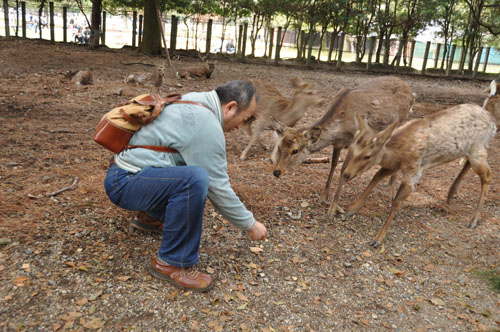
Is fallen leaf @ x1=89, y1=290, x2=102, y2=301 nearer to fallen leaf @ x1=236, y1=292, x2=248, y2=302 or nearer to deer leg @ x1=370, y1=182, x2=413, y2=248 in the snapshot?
fallen leaf @ x1=236, y1=292, x2=248, y2=302

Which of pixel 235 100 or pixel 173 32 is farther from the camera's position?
pixel 173 32

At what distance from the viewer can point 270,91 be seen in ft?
24.8

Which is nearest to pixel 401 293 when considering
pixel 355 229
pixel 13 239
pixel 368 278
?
pixel 368 278

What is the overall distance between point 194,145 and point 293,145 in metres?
2.22

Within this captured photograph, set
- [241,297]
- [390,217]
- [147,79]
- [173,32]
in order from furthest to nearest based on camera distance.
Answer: [173,32]
[147,79]
[390,217]
[241,297]

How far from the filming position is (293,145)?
4.93 meters

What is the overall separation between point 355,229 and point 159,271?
2.28 metres

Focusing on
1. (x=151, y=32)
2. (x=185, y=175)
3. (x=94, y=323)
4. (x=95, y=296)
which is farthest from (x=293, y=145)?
(x=151, y=32)

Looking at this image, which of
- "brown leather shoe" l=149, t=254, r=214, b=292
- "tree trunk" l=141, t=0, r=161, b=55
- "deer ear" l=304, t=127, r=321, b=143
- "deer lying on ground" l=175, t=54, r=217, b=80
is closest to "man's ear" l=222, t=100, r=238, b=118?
"brown leather shoe" l=149, t=254, r=214, b=292

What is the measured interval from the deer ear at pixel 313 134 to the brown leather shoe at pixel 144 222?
6.81 ft

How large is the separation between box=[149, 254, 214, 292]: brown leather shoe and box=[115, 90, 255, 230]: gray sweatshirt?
538 mm

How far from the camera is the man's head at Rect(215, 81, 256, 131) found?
3.11m

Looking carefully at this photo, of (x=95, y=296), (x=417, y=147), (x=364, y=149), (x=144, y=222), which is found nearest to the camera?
(x=95, y=296)

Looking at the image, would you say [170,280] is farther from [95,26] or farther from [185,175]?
[95,26]
